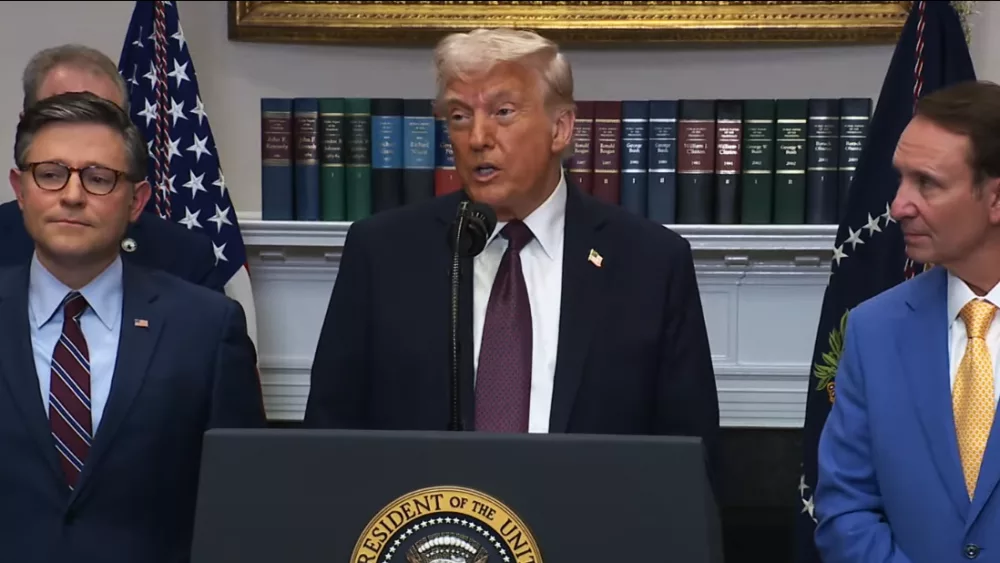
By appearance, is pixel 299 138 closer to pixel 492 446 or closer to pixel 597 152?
pixel 597 152

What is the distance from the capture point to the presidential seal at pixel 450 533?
1428 millimetres

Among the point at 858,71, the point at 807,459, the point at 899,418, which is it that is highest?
the point at 858,71

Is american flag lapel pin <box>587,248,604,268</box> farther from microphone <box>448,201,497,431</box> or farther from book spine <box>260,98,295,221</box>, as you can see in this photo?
book spine <box>260,98,295,221</box>

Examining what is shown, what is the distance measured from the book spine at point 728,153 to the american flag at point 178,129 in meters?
1.51

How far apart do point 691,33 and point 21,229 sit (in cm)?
222

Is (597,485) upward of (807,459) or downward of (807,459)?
upward

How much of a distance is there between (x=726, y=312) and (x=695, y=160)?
54cm

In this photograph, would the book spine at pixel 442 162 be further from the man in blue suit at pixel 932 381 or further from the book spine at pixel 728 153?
the man in blue suit at pixel 932 381

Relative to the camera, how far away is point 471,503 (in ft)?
4.71

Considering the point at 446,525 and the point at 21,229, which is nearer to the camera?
the point at 446,525

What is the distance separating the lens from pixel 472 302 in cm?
232

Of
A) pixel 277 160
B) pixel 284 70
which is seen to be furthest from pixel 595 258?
pixel 284 70

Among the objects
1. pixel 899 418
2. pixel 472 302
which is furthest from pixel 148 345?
pixel 899 418

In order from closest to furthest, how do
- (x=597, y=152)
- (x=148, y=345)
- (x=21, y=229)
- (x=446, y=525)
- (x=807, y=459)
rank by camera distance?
(x=446, y=525) < (x=148, y=345) < (x=21, y=229) < (x=807, y=459) < (x=597, y=152)
